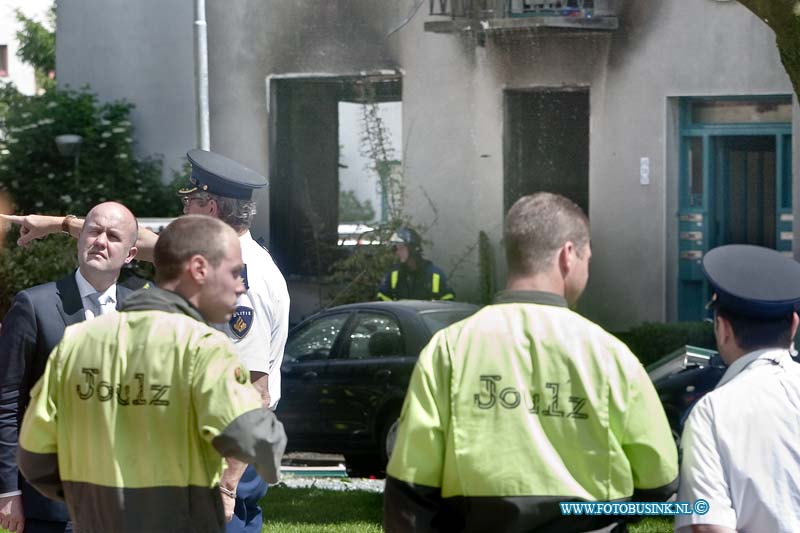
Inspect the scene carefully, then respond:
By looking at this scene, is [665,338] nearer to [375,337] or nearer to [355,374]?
[375,337]

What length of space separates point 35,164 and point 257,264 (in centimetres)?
1648

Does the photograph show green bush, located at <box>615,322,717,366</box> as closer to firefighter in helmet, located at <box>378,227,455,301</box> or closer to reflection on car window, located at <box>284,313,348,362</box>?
firefighter in helmet, located at <box>378,227,455,301</box>

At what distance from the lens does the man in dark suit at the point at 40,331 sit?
4910mm

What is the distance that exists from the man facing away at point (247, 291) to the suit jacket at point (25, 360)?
66 cm

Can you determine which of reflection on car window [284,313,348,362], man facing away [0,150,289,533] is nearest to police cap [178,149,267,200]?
man facing away [0,150,289,533]

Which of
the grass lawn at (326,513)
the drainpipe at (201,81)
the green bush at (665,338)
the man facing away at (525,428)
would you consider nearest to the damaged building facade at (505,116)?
the green bush at (665,338)

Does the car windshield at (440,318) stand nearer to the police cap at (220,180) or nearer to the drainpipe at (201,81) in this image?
the drainpipe at (201,81)

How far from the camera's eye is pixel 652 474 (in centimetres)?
351

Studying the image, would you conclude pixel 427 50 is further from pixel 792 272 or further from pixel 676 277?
pixel 792 272

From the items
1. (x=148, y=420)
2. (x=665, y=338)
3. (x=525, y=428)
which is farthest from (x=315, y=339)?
(x=525, y=428)

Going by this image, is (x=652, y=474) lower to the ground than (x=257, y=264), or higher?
lower

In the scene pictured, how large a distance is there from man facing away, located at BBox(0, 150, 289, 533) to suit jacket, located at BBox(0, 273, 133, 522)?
0.66m

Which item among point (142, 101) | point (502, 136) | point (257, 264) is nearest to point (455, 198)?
point (502, 136)

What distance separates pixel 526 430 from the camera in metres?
3.51
